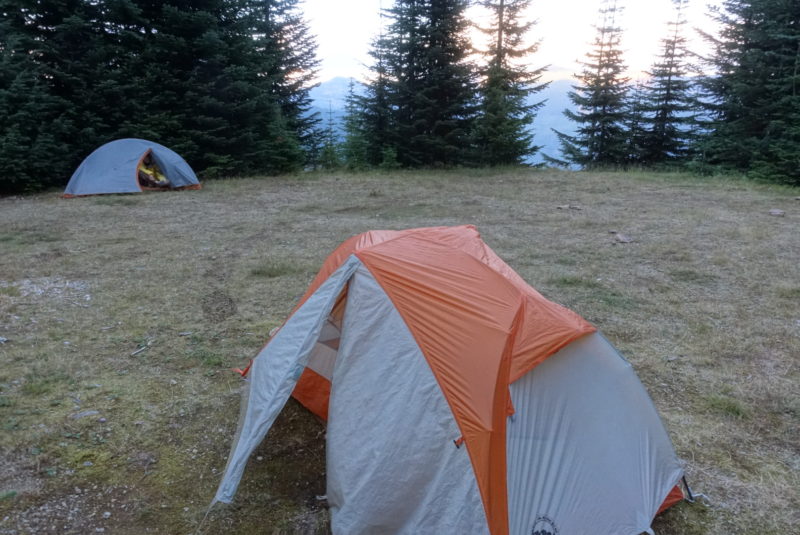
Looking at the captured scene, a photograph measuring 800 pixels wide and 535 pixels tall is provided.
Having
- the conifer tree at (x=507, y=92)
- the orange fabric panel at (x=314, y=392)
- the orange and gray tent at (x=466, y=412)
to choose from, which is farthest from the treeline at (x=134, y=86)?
the orange and gray tent at (x=466, y=412)

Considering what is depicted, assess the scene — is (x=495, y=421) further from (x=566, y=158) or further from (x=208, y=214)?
(x=566, y=158)

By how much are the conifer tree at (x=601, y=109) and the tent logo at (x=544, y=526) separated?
1904cm

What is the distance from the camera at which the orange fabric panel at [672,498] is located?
2.82 m

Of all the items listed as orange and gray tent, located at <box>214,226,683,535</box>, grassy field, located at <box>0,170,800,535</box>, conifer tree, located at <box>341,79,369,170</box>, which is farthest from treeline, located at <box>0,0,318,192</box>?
orange and gray tent, located at <box>214,226,683,535</box>

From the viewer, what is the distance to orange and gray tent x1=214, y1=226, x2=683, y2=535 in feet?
8.07

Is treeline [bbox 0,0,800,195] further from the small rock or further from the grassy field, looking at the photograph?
the small rock

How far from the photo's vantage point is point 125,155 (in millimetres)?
12109

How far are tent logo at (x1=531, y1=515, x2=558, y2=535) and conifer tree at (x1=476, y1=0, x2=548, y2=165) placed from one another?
15.3 m

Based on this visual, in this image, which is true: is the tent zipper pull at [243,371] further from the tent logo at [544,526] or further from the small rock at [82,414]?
the tent logo at [544,526]

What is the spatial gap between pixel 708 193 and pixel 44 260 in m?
13.3

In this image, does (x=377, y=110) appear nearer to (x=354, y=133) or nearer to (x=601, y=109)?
(x=354, y=133)

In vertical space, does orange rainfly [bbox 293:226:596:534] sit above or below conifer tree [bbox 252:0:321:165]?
below

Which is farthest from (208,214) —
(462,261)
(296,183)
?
(462,261)

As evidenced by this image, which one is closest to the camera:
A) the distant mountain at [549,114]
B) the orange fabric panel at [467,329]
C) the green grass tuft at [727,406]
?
the orange fabric panel at [467,329]
